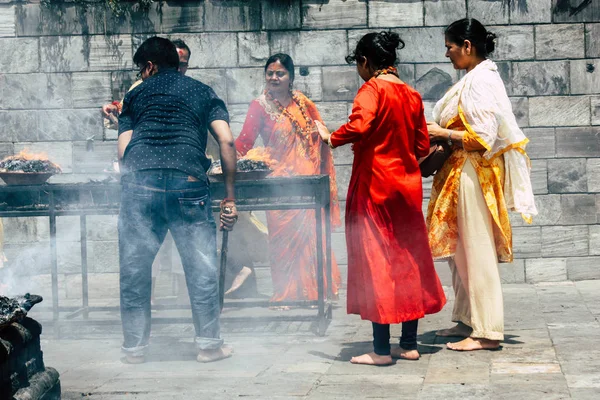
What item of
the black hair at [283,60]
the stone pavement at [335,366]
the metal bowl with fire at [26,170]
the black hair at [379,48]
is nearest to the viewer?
the stone pavement at [335,366]

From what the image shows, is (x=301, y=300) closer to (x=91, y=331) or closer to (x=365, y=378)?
(x=91, y=331)

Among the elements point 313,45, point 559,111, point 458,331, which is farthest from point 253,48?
point 458,331

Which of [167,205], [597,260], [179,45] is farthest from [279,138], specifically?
[597,260]

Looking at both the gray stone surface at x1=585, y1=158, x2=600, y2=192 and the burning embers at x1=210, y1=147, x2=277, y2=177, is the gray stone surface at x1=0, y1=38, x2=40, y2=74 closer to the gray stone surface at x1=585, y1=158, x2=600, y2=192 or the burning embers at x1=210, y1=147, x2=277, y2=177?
the burning embers at x1=210, y1=147, x2=277, y2=177

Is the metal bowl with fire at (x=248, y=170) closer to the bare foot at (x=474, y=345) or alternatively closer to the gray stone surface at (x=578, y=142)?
the bare foot at (x=474, y=345)

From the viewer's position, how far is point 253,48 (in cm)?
924

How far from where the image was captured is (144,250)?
637cm

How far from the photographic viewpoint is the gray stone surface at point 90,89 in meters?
9.40

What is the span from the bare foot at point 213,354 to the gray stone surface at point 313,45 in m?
3.70

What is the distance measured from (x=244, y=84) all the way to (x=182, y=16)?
860 millimetres

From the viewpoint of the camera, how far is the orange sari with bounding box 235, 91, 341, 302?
28.1ft

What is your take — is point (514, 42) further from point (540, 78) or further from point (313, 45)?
point (313, 45)

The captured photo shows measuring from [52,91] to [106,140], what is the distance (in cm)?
69

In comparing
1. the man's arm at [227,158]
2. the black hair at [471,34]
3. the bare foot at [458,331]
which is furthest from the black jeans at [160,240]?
the black hair at [471,34]
